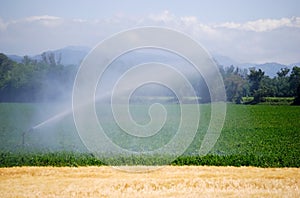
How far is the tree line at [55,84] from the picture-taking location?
2688cm

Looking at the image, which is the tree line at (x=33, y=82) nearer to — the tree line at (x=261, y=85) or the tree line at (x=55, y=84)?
the tree line at (x=55, y=84)

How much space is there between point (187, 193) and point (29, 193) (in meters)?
2.96

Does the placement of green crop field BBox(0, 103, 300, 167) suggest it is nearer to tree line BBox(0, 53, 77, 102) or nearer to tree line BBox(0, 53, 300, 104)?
tree line BBox(0, 53, 77, 102)

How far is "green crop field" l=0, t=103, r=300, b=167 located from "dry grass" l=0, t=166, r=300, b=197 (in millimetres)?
1343

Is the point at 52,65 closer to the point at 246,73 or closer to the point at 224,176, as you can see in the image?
the point at 246,73

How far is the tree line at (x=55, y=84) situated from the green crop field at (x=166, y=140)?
94 centimetres

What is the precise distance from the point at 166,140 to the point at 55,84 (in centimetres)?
1259

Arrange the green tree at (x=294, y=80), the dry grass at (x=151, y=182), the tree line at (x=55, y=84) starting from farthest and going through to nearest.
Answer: the green tree at (x=294, y=80), the tree line at (x=55, y=84), the dry grass at (x=151, y=182)

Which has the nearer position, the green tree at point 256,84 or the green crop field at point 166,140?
the green crop field at point 166,140

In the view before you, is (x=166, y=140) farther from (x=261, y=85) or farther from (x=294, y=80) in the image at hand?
(x=261, y=85)

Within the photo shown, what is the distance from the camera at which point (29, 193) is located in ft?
27.6

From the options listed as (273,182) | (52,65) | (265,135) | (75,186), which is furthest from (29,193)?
(52,65)

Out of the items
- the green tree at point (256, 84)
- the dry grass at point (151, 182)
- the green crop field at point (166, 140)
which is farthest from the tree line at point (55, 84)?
the dry grass at point (151, 182)

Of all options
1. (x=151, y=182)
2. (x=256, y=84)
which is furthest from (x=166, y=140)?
(x=256, y=84)
